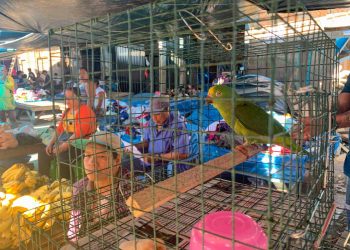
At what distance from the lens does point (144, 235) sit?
983 millimetres

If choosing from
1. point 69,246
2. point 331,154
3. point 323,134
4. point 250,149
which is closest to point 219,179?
point 250,149

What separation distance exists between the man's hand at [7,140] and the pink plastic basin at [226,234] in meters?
2.43

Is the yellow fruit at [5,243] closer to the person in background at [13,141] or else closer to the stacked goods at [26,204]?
the stacked goods at [26,204]

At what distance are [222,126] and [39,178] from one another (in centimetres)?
147

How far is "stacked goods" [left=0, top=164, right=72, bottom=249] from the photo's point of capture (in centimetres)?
107

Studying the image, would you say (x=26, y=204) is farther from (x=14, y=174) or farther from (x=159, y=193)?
(x=159, y=193)

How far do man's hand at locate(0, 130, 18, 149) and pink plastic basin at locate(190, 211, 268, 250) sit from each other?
2.43 metres

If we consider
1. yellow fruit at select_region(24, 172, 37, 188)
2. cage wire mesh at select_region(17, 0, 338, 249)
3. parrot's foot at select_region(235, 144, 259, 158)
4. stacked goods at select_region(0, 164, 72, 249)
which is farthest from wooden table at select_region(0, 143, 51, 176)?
parrot's foot at select_region(235, 144, 259, 158)

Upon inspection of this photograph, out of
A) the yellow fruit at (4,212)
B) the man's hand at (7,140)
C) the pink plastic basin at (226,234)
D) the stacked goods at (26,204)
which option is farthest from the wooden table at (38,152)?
the pink plastic basin at (226,234)

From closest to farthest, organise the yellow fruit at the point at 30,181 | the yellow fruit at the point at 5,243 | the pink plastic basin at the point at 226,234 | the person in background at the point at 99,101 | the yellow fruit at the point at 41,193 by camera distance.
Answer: the pink plastic basin at the point at 226,234 → the person in background at the point at 99,101 → the yellow fruit at the point at 5,243 → the yellow fruit at the point at 41,193 → the yellow fruit at the point at 30,181

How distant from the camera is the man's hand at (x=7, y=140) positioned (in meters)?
2.46

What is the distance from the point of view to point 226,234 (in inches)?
23.5

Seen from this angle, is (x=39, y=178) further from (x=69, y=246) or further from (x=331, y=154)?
(x=331, y=154)

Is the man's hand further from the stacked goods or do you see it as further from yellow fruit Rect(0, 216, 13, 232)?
yellow fruit Rect(0, 216, 13, 232)
